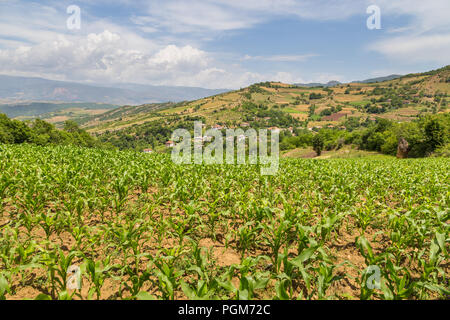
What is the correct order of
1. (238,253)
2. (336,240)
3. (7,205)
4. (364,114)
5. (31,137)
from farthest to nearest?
(364,114), (31,137), (7,205), (336,240), (238,253)

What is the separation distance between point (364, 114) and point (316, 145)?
13789 cm

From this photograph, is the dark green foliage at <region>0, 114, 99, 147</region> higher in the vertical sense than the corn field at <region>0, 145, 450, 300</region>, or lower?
higher

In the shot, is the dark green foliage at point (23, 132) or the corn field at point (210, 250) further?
the dark green foliage at point (23, 132)

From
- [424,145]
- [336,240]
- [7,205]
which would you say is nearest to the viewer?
[336,240]

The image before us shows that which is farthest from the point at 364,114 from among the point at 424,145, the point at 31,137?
the point at 31,137

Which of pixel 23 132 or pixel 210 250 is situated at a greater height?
pixel 23 132

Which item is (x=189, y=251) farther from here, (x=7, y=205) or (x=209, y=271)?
(x=7, y=205)

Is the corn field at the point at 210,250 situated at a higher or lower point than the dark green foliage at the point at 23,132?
lower

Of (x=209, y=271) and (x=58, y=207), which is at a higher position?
(x=58, y=207)

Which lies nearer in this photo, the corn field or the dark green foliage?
the corn field

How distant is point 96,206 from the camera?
249 inches

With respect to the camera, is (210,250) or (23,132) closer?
(210,250)

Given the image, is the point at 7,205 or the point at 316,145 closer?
the point at 7,205
